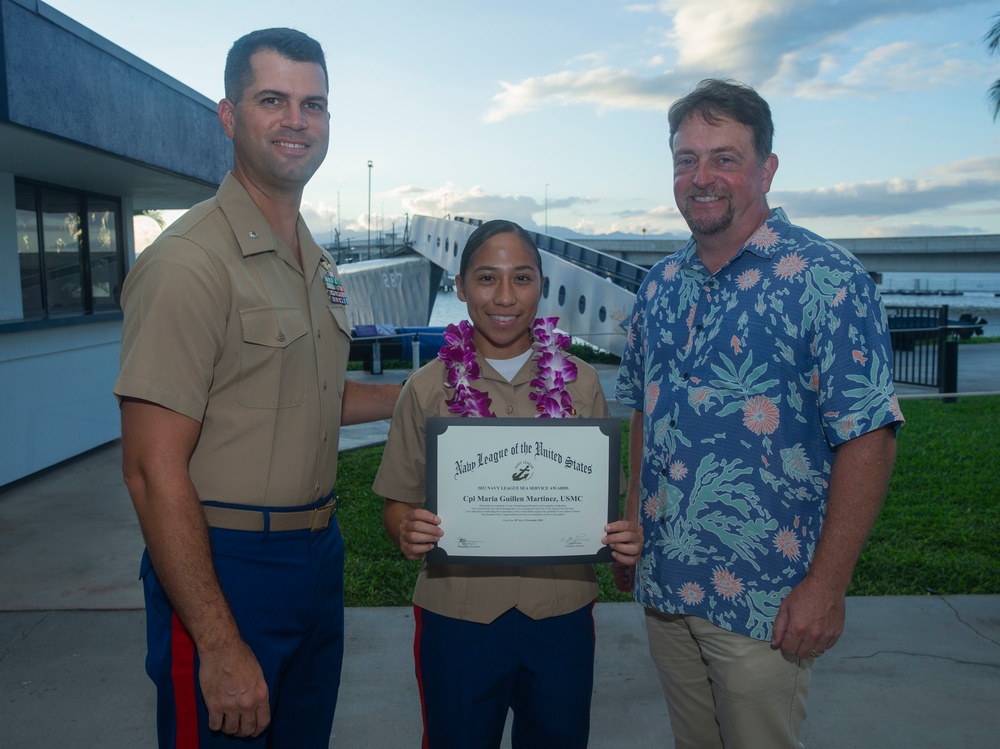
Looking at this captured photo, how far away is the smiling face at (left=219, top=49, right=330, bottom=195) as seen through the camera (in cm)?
229

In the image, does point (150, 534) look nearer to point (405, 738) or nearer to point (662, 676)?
point (662, 676)

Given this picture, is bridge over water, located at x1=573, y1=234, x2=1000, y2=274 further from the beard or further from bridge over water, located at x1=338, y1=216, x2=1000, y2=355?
the beard

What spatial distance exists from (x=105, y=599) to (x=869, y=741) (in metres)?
4.43

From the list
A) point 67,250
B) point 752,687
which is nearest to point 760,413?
point 752,687

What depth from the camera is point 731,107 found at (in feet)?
7.72

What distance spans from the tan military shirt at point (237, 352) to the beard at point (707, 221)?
121 cm

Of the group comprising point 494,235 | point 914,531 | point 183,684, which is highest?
point 494,235

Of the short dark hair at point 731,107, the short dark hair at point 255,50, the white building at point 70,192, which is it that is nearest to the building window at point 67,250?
the white building at point 70,192

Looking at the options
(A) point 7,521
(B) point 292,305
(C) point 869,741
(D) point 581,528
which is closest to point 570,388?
(D) point 581,528

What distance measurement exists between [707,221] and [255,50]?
4.83ft

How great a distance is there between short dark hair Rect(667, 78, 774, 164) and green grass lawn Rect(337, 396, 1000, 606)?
136 inches

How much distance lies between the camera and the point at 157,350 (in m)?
1.92

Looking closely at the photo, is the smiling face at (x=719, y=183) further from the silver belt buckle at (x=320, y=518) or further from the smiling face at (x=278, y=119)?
the silver belt buckle at (x=320, y=518)

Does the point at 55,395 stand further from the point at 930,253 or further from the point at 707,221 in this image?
the point at 930,253
